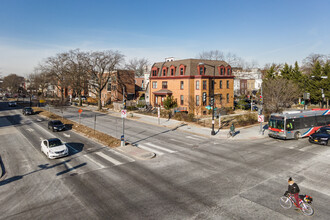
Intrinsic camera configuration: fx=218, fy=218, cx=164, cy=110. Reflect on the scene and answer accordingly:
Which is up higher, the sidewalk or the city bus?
the city bus

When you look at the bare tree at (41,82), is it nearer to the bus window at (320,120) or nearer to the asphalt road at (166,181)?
the asphalt road at (166,181)

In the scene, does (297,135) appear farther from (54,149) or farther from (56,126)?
(56,126)

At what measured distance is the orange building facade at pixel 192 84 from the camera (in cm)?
4366

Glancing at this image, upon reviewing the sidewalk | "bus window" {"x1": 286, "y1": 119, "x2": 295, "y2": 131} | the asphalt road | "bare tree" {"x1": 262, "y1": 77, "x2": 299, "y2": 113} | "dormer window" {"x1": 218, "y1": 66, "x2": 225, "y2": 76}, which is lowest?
the asphalt road

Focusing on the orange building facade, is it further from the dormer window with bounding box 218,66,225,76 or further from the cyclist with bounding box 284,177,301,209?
the cyclist with bounding box 284,177,301,209

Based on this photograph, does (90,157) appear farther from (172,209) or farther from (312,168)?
(312,168)

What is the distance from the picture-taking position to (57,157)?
18.2m

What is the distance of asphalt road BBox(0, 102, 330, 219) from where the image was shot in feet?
33.5

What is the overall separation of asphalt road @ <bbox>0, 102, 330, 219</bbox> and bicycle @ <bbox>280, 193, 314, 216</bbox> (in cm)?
27

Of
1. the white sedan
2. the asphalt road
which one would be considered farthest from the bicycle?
the white sedan

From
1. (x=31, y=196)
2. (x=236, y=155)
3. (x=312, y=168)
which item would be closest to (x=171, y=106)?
(x=236, y=155)

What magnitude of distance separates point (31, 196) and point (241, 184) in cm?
1189

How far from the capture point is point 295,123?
78.7 ft

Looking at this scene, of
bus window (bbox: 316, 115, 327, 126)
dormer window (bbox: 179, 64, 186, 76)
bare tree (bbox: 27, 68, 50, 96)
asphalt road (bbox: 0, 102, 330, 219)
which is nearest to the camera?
asphalt road (bbox: 0, 102, 330, 219)
